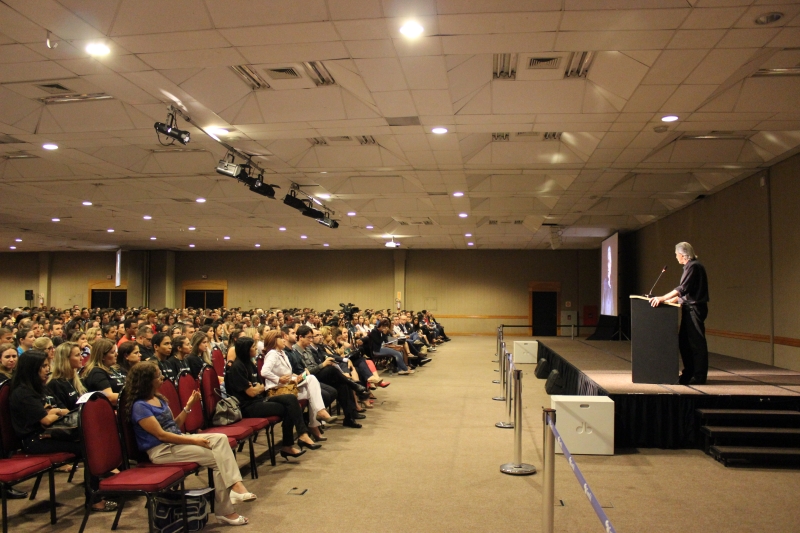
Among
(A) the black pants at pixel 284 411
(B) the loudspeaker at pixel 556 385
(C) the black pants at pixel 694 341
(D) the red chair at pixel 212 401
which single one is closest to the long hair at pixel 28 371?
(D) the red chair at pixel 212 401

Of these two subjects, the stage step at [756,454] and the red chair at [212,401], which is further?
the stage step at [756,454]

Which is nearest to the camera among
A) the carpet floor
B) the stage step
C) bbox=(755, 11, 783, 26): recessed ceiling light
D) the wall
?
the carpet floor

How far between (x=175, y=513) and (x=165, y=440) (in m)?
0.44

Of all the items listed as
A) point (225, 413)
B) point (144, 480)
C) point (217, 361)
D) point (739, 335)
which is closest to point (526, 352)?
point (739, 335)

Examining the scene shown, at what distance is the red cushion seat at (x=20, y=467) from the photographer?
139 inches

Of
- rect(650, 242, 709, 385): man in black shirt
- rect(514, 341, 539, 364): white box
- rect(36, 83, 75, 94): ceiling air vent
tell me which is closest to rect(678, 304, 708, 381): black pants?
rect(650, 242, 709, 385): man in black shirt

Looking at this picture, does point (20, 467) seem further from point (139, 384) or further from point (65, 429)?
point (139, 384)

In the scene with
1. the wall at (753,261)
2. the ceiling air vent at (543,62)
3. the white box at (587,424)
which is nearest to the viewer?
the white box at (587,424)

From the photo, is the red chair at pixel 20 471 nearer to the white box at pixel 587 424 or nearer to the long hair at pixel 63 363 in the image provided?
the long hair at pixel 63 363

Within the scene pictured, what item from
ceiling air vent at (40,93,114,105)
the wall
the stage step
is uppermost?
ceiling air vent at (40,93,114,105)

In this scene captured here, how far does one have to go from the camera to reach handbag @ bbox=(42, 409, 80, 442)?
4.11m

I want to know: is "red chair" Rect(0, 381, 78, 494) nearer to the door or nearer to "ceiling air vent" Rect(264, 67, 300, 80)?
"ceiling air vent" Rect(264, 67, 300, 80)

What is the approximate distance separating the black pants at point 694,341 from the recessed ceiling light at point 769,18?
2.79 meters

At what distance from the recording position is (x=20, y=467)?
11.9 ft
